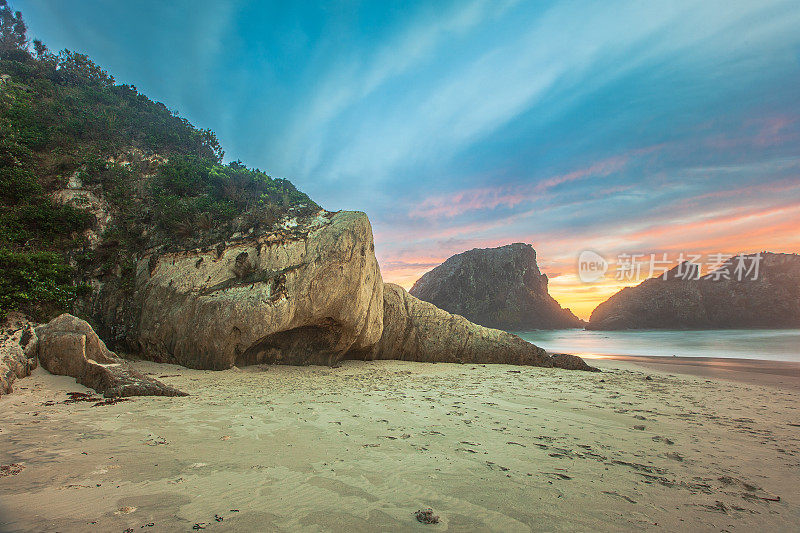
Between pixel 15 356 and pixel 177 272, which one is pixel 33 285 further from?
pixel 15 356

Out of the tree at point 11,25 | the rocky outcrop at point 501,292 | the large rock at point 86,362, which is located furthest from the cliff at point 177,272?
the rocky outcrop at point 501,292

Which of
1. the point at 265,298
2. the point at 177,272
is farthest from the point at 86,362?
the point at 177,272

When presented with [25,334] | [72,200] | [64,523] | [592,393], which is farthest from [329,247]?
[72,200]

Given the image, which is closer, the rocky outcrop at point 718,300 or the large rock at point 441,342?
the large rock at point 441,342

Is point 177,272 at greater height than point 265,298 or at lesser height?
greater

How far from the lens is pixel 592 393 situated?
5414mm

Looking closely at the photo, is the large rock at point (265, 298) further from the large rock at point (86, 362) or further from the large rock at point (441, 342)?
the large rock at point (86, 362)

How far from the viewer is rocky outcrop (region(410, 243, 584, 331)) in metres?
48.3

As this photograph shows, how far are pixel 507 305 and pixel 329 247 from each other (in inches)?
1771

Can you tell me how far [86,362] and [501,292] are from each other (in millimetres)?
49165

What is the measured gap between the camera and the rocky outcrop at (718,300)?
30.1m

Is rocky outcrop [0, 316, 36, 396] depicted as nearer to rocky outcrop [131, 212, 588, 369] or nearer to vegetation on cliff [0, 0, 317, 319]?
vegetation on cliff [0, 0, 317, 319]

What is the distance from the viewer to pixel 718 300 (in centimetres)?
3362

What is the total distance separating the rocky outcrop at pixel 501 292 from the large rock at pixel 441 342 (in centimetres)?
3900
